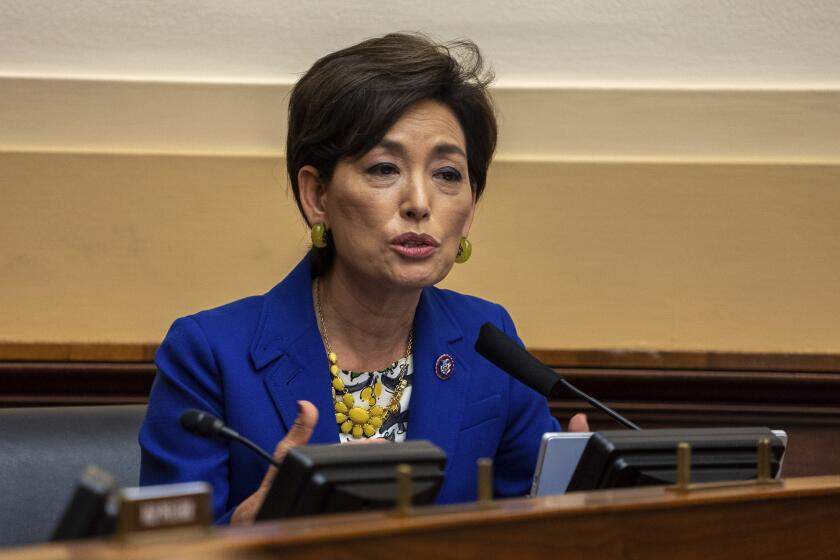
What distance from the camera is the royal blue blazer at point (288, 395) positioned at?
1.85 meters

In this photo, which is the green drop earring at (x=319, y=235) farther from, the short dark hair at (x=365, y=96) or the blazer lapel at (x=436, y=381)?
the blazer lapel at (x=436, y=381)

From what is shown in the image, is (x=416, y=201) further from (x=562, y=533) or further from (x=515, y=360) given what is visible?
(x=562, y=533)

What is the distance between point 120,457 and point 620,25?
1.51m

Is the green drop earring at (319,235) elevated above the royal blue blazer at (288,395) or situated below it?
above

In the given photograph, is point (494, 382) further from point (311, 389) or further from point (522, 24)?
point (522, 24)

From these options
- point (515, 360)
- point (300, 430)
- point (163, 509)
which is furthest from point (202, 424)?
point (163, 509)

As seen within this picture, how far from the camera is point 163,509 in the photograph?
89 centimetres

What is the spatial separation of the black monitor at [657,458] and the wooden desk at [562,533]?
60 millimetres

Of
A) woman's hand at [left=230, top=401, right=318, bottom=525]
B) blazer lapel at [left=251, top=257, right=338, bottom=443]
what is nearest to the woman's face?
blazer lapel at [left=251, top=257, right=338, bottom=443]

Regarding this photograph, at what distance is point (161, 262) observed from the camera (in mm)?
2721

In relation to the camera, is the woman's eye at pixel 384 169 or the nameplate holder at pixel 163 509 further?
Result: the woman's eye at pixel 384 169

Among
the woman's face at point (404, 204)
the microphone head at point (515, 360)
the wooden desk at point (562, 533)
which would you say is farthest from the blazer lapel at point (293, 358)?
the wooden desk at point (562, 533)

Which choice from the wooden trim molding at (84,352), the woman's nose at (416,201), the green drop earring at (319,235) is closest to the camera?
the woman's nose at (416,201)

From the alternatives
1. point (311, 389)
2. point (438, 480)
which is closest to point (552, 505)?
point (438, 480)
